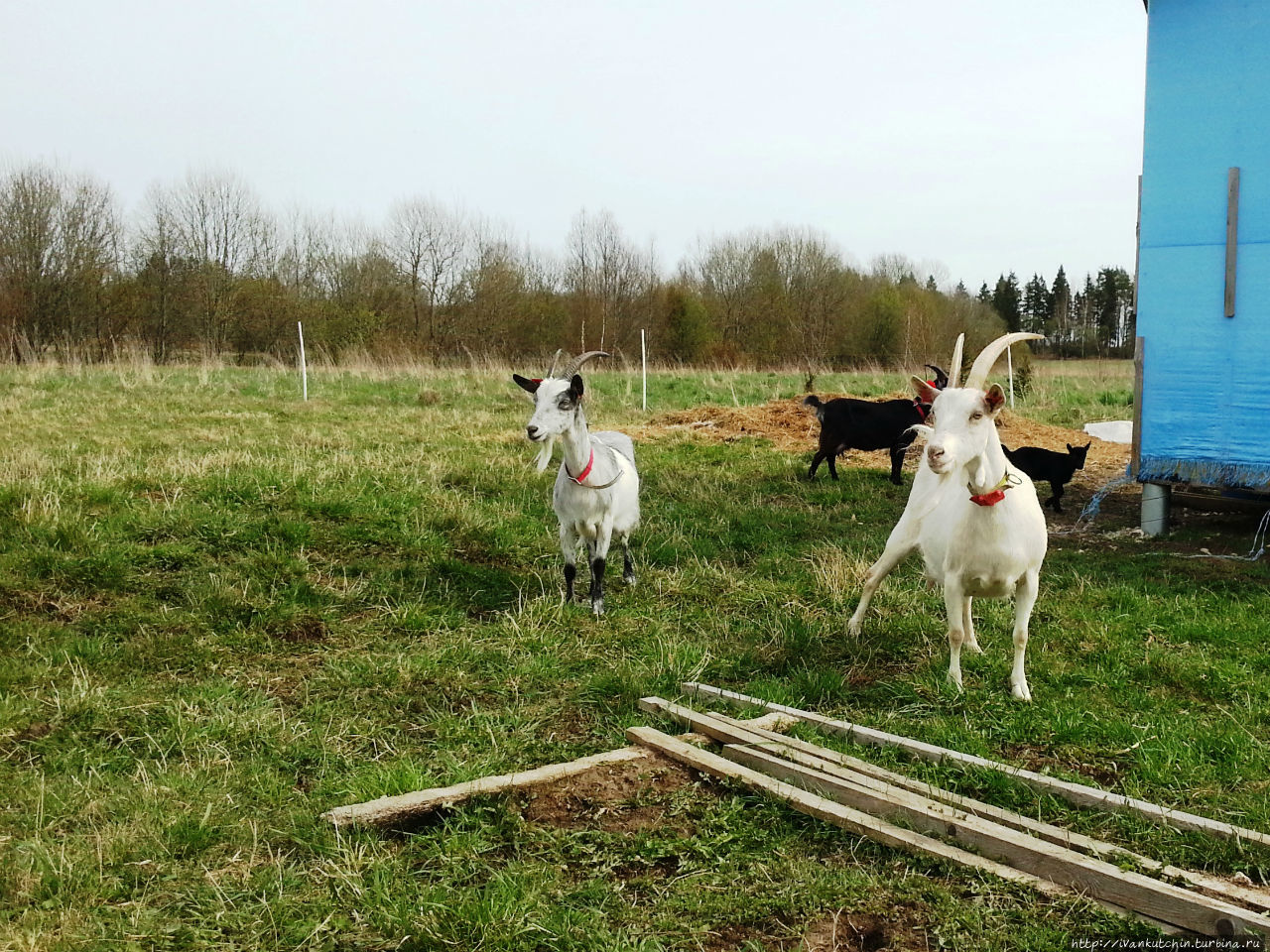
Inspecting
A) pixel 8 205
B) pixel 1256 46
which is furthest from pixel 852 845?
pixel 8 205

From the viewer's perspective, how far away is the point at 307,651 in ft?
19.5

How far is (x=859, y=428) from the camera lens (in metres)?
12.2

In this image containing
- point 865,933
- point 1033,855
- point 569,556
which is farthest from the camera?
point 569,556

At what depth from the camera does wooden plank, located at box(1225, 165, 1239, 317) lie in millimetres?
8555

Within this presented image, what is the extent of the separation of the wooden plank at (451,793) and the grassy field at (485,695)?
113 mm

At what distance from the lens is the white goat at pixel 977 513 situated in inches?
181

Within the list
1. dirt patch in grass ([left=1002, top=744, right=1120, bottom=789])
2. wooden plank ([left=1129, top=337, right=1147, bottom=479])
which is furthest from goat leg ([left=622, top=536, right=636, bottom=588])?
wooden plank ([left=1129, top=337, right=1147, bottom=479])

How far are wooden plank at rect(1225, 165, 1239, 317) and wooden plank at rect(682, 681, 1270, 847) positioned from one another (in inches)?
252

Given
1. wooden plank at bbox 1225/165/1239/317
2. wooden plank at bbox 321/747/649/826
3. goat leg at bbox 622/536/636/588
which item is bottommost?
wooden plank at bbox 321/747/649/826

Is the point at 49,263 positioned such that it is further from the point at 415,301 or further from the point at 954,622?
the point at 954,622

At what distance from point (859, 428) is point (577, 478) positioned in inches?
240

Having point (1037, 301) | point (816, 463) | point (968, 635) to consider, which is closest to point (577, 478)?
point (968, 635)

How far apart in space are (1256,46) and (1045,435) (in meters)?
7.11

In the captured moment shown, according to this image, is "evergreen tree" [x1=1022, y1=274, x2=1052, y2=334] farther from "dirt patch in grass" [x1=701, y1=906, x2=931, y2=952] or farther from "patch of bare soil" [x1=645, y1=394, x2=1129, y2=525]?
"dirt patch in grass" [x1=701, y1=906, x2=931, y2=952]
